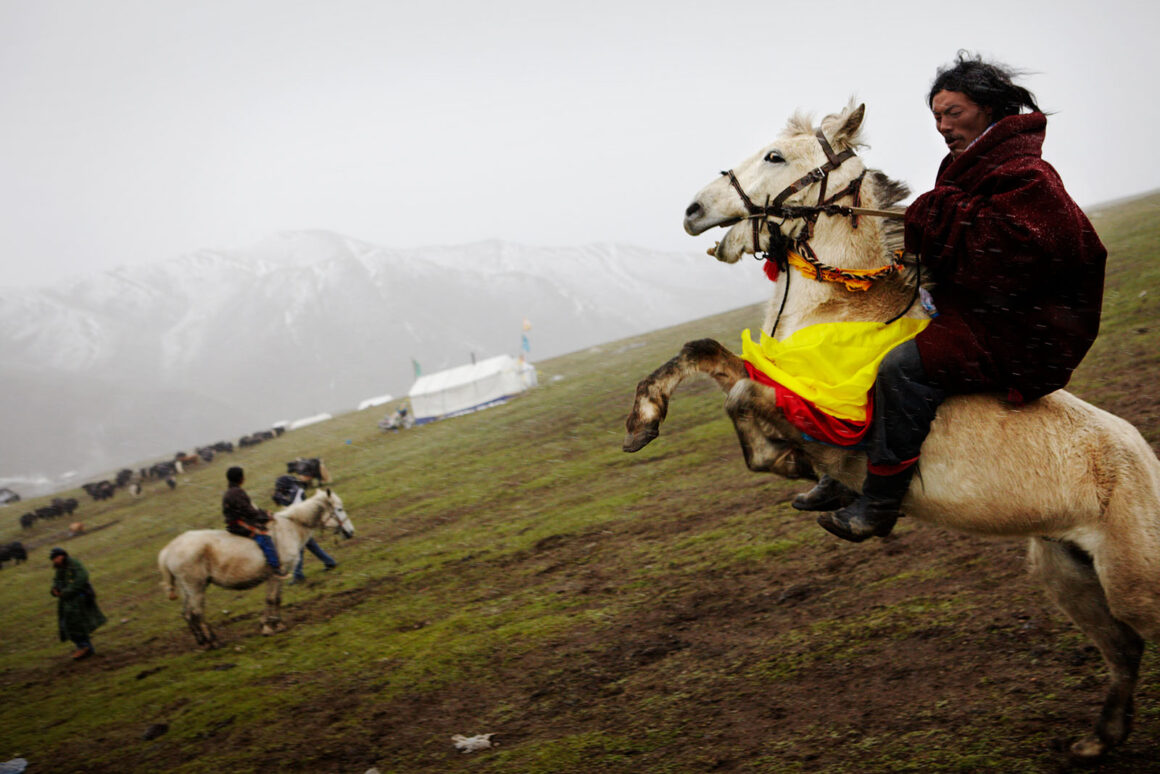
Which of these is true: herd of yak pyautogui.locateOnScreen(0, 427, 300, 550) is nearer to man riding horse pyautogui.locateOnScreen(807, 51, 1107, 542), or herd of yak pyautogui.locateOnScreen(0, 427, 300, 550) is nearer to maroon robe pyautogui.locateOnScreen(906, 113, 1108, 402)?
man riding horse pyautogui.locateOnScreen(807, 51, 1107, 542)

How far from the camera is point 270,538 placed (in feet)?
37.2

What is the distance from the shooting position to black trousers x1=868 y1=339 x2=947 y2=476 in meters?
3.12

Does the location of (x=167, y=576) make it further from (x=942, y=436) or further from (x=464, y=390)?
(x=464, y=390)

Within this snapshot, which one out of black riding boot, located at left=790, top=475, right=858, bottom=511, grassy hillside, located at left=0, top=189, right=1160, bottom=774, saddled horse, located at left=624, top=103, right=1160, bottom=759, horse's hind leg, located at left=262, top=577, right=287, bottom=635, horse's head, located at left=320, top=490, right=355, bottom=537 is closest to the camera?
saddled horse, located at left=624, top=103, right=1160, bottom=759

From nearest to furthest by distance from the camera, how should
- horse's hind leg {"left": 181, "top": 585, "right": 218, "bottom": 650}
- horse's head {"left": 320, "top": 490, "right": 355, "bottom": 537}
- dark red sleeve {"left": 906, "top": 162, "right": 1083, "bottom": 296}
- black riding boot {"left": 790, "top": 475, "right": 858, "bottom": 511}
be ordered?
dark red sleeve {"left": 906, "top": 162, "right": 1083, "bottom": 296} → black riding boot {"left": 790, "top": 475, "right": 858, "bottom": 511} → horse's hind leg {"left": 181, "top": 585, "right": 218, "bottom": 650} → horse's head {"left": 320, "top": 490, "right": 355, "bottom": 537}

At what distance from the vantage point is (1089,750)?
3498 millimetres

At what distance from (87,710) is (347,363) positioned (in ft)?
648

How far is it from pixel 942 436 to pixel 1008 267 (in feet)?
2.73

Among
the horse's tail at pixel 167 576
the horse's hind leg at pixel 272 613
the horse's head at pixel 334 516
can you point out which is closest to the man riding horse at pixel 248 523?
the horse's hind leg at pixel 272 613

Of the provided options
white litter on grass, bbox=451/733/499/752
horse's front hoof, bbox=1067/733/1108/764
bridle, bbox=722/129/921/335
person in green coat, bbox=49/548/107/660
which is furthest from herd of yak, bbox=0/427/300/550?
horse's front hoof, bbox=1067/733/1108/764

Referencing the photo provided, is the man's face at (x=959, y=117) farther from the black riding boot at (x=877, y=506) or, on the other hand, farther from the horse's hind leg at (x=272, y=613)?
the horse's hind leg at (x=272, y=613)

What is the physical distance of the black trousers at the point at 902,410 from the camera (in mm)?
3121

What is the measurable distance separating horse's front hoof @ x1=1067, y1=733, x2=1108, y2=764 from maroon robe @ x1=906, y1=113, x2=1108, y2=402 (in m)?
1.97

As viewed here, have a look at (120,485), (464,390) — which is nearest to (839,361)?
(464,390)
